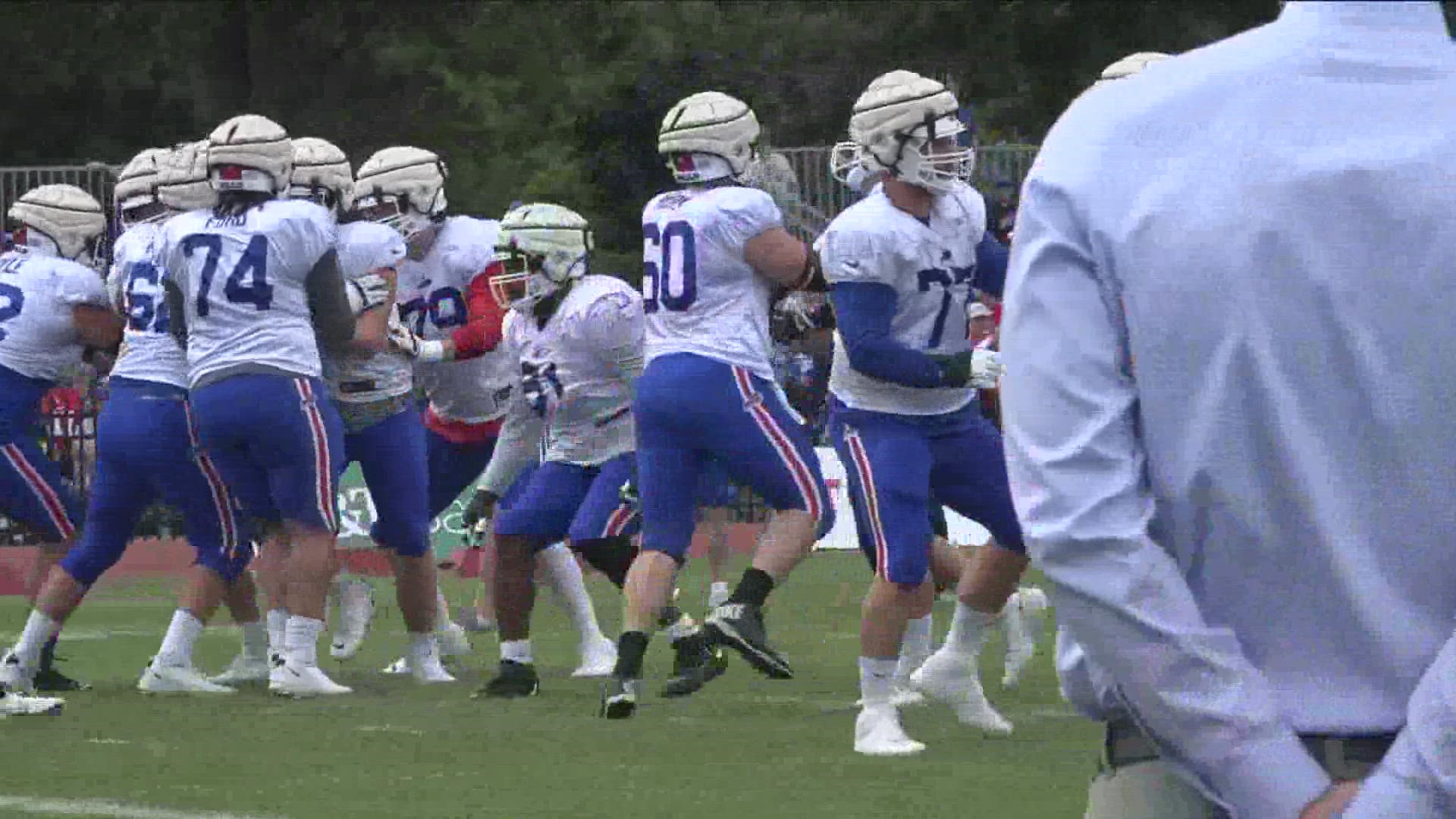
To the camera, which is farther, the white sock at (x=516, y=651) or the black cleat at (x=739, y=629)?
the white sock at (x=516, y=651)

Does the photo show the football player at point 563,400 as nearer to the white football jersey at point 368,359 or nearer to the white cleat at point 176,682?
the white football jersey at point 368,359

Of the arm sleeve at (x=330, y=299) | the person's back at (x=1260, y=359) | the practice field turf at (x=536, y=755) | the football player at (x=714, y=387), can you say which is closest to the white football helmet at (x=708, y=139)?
the football player at (x=714, y=387)

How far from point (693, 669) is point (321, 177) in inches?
93.4

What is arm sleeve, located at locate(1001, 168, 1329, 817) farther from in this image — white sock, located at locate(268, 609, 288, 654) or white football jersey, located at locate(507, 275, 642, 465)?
white sock, located at locate(268, 609, 288, 654)

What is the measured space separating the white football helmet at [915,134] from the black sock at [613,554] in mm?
2487

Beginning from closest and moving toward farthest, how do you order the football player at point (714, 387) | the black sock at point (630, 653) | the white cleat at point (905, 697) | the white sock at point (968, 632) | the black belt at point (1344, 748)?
the black belt at point (1344, 748), the white sock at point (968, 632), the black sock at point (630, 653), the football player at point (714, 387), the white cleat at point (905, 697)

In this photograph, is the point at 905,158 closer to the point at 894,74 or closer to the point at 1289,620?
the point at 894,74

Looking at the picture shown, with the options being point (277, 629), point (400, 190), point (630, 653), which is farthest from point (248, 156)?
point (630, 653)

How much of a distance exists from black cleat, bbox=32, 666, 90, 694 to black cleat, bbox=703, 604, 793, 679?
2828 millimetres

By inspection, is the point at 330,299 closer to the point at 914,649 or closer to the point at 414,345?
the point at 414,345

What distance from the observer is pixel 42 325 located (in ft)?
34.2

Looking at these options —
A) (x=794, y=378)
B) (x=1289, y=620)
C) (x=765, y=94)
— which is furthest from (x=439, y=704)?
(x=765, y=94)

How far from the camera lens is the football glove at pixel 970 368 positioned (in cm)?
769

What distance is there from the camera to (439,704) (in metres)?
9.58
